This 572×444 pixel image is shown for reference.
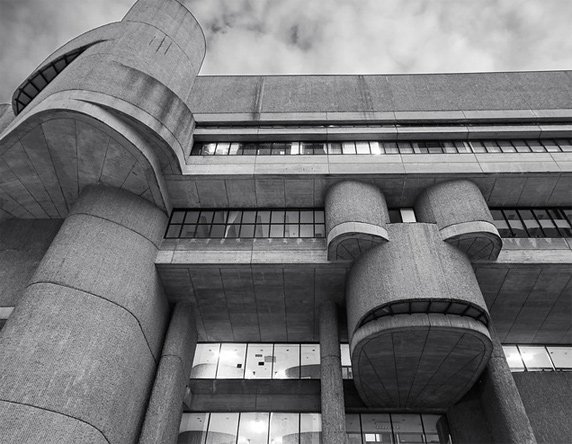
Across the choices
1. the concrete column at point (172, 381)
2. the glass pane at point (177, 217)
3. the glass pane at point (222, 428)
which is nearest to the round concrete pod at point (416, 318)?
the glass pane at point (222, 428)

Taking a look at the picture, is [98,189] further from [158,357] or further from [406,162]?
[406,162]

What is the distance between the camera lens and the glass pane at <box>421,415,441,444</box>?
1994cm

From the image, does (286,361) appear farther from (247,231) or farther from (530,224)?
(530,224)

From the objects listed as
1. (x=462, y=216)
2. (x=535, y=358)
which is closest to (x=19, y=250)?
(x=462, y=216)

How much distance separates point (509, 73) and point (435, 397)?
21729 millimetres

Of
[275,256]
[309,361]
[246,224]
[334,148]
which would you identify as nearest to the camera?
[275,256]

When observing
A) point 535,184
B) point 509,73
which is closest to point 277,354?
point 535,184

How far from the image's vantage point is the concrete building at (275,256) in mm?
15969

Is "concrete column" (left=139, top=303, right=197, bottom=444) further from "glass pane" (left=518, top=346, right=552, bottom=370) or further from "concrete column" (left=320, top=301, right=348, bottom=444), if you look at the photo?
"glass pane" (left=518, top=346, right=552, bottom=370)

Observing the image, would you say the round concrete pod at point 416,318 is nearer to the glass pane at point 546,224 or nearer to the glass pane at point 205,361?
the glass pane at point 546,224

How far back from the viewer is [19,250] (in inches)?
811

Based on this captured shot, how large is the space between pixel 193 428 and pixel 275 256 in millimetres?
9901

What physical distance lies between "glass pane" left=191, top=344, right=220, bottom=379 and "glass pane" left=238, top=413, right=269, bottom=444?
3.02m

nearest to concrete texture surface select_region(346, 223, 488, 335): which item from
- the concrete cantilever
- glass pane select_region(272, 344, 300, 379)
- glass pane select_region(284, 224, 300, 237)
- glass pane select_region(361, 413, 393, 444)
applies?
glass pane select_region(284, 224, 300, 237)
